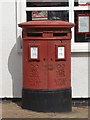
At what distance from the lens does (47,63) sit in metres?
8.80

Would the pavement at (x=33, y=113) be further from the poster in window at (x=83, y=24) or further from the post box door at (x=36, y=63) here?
the poster in window at (x=83, y=24)

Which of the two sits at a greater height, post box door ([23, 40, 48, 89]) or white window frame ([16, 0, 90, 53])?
white window frame ([16, 0, 90, 53])

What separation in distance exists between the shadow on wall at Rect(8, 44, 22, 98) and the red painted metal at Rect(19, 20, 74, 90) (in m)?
0.85

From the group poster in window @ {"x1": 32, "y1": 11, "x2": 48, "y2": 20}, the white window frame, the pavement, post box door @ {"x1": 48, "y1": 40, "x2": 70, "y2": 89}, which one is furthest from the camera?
poster in window @ {"x1": 32, "y1": 11, "x2": 48, "y2": 20}

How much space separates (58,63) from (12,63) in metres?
1.38

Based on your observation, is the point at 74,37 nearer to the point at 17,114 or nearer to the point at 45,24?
the point at 45,24

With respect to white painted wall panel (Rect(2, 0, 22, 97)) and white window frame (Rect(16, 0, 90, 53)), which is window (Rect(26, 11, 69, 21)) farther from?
white painted wall panel (Rect(2, 0, 22, 97))

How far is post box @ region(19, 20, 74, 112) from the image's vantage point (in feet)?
28.8

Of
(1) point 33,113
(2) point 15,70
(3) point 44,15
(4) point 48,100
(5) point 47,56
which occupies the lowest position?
(1) point 33,113

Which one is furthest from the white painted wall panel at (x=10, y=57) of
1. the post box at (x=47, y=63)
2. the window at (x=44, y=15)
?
the post box at (x=47, y=63)

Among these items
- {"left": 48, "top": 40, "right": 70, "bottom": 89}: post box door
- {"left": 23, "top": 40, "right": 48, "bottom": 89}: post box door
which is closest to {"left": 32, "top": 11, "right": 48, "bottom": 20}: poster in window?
{"left": 23, "top": 40, "right": 48, "bottom": 89}: post box door

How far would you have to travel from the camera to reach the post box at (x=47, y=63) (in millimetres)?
8781

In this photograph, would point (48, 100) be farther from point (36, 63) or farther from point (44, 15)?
point (44, 15)

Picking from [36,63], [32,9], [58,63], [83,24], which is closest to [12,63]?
[36,63]
